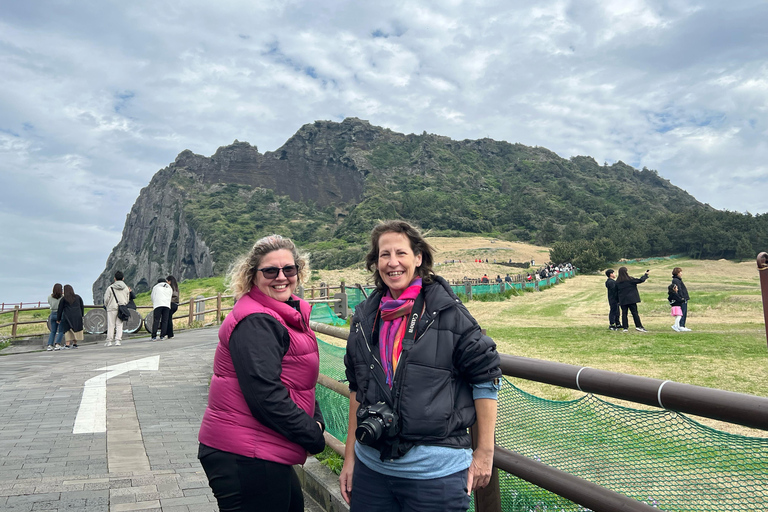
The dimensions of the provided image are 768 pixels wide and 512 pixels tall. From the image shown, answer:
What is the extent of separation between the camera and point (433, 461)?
78.5 inches

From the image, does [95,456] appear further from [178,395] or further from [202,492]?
[178,395]

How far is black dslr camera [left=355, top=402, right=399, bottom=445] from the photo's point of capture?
1.91 m

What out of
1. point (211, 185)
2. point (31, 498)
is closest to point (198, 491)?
point (31, 498)

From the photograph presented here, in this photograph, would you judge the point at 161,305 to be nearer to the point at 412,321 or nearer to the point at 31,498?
the point at 31,498

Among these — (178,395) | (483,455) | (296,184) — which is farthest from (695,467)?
(296,184)

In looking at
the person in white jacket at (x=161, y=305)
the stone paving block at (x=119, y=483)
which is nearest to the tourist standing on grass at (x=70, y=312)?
the person in white jacket at (x=161, y=305)

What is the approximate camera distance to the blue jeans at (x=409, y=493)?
200 cm

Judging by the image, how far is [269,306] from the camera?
2322mm

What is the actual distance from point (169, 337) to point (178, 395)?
26.8 ft

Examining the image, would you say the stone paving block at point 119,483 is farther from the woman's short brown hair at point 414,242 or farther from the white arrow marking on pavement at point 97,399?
the woman's short brown hair at point 414,242

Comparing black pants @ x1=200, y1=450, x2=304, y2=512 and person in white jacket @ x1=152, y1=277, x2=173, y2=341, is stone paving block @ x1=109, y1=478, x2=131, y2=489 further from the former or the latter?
person in white jacket @ x1=152, y1=277, x2=173, y2=341

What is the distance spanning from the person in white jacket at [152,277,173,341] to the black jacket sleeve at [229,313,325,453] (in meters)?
12.6

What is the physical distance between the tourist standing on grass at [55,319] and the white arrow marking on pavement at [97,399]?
4.59 metres

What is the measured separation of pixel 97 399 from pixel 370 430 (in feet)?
21.2
